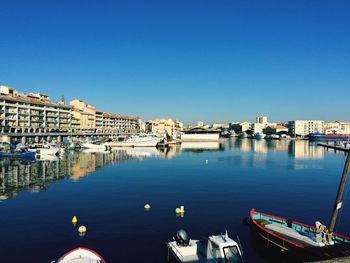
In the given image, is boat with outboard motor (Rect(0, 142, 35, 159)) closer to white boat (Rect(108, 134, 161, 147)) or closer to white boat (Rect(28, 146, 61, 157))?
white boat (Rect(28, 146, 61, 157))

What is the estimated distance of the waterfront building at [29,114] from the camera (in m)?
118

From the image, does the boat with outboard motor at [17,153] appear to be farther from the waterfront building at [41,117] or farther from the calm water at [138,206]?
the calm water at [138,206]

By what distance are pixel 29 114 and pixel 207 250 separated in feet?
426

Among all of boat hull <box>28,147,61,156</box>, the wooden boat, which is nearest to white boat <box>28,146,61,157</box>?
boat hull <box>28,147,61,156</box>

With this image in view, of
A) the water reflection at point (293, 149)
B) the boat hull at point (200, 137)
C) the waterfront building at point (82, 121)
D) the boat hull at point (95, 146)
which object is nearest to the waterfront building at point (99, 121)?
the waterfront building at point (82, 121)

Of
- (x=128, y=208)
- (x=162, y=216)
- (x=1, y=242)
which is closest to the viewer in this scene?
(x=1, y=242)

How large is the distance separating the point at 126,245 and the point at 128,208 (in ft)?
32.6

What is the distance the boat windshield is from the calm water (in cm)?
457

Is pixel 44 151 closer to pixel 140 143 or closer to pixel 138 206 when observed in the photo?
pixel 140 143

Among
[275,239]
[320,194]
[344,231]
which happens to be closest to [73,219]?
[275,239]

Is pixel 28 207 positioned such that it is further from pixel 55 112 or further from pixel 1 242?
pixel 55 112

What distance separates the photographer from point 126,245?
2136cm

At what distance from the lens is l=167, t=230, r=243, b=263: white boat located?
15.6 meters

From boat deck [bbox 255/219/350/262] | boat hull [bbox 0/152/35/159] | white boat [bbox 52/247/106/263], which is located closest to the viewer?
boat deck [bbox 255/219/350/262]
